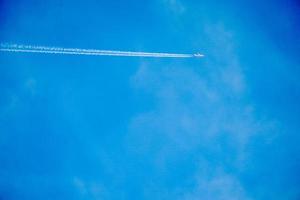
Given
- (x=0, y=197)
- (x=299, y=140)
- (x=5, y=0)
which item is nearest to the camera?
(x=5, y=0)

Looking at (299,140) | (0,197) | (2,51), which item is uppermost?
(2,51)

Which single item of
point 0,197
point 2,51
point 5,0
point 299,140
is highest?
point 5,0

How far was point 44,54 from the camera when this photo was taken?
634 inches

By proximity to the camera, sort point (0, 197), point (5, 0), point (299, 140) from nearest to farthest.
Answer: point (5, 0), point (0, 197), point (299, 140)

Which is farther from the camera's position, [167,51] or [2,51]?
[167,51]

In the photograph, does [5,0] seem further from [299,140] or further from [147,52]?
[299,140]

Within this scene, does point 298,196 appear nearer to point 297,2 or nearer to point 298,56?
point 298,56

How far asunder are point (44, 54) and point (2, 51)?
2.14 metres

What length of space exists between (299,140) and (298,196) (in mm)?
3900

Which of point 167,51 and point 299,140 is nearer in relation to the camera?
point 167,51

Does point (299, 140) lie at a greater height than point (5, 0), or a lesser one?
lesser

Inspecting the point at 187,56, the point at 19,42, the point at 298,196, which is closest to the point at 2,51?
the point at 19,42

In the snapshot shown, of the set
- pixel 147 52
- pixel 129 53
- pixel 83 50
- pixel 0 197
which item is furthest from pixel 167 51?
pixel 0 197

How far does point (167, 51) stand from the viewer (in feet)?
54.5
